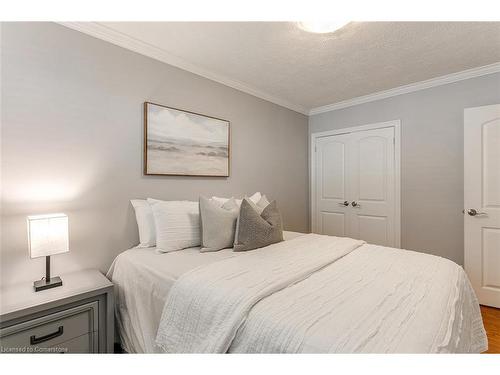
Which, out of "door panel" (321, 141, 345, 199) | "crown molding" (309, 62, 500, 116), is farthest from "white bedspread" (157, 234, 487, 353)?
"crown molding" (309, 62, 500, 116)

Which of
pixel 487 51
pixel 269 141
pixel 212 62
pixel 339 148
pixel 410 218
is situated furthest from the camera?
pixel 339 148

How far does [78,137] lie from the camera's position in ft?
5.74

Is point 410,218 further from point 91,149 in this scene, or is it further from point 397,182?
point 91,149

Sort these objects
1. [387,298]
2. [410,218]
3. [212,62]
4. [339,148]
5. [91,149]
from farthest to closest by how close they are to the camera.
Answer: [339,148], [410,218], [212,62], [91,149], [387,298]

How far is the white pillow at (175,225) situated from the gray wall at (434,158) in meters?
2.56

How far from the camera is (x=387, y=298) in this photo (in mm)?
1131

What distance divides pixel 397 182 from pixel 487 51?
1.46 metres

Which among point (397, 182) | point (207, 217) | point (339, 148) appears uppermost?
point (339, 148)

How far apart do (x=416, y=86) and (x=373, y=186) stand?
1.25 m

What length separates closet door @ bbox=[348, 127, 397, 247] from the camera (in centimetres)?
313

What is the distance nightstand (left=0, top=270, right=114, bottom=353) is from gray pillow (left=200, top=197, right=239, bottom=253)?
67 cm

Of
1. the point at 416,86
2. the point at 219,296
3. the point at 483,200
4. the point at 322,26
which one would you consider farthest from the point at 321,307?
the point at 416,86
